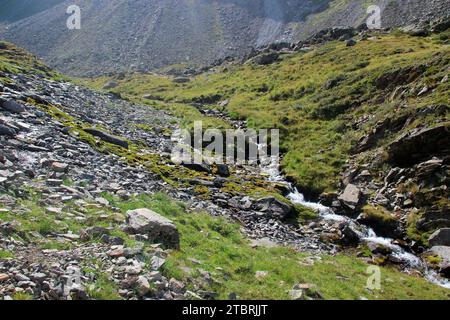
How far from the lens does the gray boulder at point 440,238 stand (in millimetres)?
24016

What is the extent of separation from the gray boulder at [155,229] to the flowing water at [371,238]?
528 inches

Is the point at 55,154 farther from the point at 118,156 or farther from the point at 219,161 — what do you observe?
the point at 219,161

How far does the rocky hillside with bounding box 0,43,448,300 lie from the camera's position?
1243 cm

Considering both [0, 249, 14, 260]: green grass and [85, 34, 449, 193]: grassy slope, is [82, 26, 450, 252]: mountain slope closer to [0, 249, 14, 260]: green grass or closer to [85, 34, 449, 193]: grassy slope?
[85, 34, 449, 193]: grassy slope

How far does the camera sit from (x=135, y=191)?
72.4 ft

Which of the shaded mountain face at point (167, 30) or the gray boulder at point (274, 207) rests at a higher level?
the shaded mountain face at point (167, 30)
